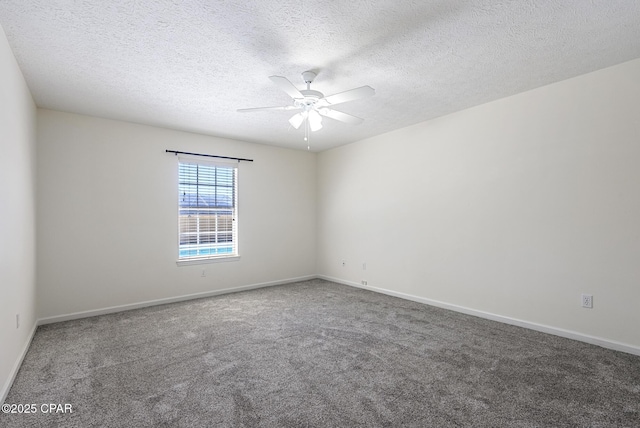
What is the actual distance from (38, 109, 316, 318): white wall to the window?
14 centimetres

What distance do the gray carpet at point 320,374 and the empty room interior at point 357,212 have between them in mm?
23

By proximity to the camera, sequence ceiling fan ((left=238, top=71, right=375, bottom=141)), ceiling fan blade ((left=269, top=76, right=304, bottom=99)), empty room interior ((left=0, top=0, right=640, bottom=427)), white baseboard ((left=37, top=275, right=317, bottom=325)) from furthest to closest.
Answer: white baseboard ((left=37, top=275, right=317, bottom=325))
ceiling fan ((left=238, top=71, right=375, bottom=141))
ceiling fan blade ((left=269, top=76, right=304, bottom=99))
empty room interior ((left=0, top=0, right=640, bottom=427))

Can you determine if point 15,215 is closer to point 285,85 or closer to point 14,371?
point 14,371

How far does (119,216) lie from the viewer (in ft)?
13.7

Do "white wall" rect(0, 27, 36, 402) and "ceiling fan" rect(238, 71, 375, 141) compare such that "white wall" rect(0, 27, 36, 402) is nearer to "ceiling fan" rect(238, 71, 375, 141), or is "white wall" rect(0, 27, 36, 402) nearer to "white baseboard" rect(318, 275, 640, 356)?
"ceiling fan" rect(238, 71, 375, 141)

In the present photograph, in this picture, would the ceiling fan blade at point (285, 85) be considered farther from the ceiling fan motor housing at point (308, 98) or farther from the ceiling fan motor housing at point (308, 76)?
the ceiling fan motor housing at point (308, 76)

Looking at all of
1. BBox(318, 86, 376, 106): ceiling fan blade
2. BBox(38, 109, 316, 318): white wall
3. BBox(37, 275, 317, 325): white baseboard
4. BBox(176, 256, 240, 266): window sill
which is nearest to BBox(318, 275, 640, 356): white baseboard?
BBox(37, 275, 317, 325): white baseboard

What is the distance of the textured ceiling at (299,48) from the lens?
203cm

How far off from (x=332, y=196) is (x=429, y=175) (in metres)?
2.05

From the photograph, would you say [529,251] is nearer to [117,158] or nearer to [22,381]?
[22,381]

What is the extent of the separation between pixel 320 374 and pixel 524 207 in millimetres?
2755

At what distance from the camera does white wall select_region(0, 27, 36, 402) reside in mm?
2195

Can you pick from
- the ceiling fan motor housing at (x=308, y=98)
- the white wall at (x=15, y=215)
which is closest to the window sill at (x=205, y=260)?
the white wall at (x=15, y=215)

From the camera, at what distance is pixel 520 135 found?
136 inches
